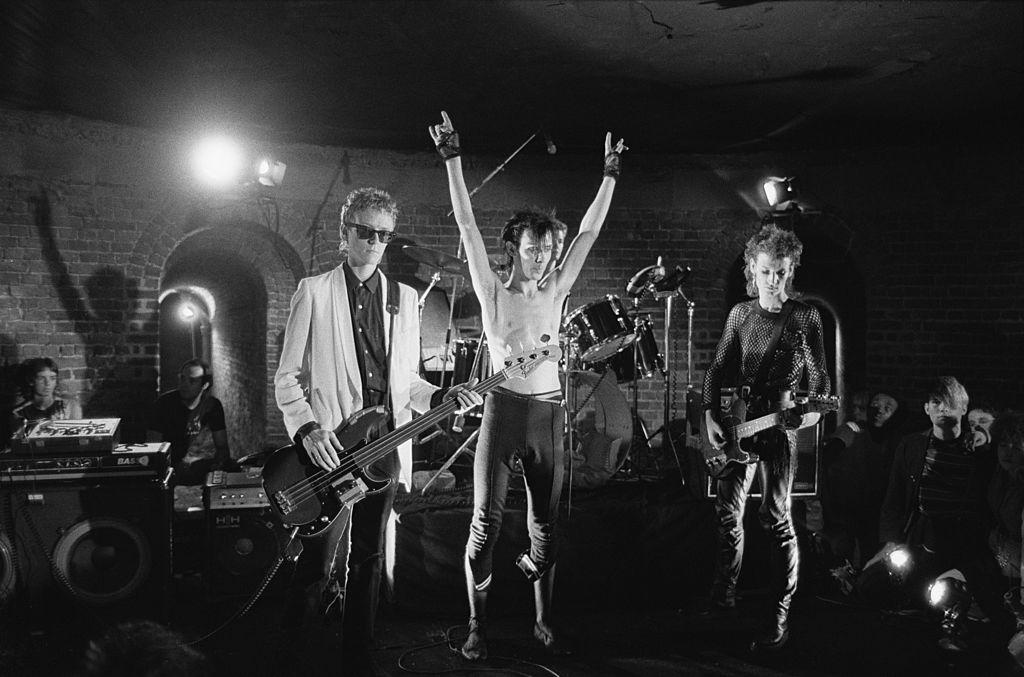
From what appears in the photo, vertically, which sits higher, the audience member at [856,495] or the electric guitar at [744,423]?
the electric guitar at [744,423]

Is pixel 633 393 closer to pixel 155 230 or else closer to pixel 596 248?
pixel 596 248

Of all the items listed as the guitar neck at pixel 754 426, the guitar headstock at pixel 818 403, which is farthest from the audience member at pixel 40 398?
the guitar headstock at pixel 818 403

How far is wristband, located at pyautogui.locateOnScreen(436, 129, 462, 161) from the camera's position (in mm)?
3748

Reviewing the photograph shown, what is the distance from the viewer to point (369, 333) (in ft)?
11.1

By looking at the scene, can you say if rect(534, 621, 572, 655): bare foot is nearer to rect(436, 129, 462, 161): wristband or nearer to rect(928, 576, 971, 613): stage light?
rect(928, 576, 971, 613): stage light

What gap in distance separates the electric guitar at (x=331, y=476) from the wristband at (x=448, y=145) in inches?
55.4

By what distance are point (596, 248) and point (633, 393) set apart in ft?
5.16

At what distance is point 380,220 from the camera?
338 cm

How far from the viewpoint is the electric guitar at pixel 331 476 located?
10.4 ft

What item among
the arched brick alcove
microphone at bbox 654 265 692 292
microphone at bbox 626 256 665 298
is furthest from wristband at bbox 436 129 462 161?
the arched brick alcove

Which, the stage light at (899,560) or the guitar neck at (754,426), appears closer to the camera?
the guitar neck at (754,426)

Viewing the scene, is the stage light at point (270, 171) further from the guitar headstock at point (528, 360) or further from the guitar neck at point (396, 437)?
the guitar neck at point (396, 437)

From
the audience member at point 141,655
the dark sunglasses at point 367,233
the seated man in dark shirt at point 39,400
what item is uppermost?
the dark sunglasses at point 367,233

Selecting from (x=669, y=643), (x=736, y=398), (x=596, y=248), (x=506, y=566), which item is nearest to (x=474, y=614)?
(x=506, y=566)
